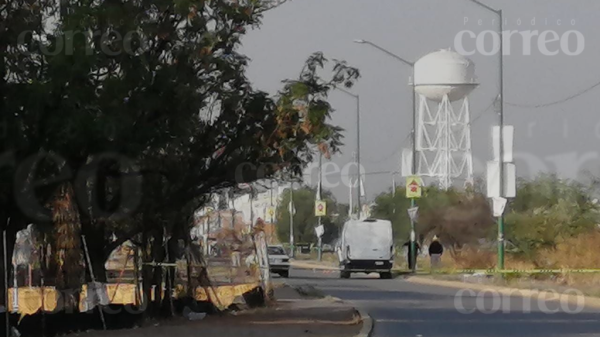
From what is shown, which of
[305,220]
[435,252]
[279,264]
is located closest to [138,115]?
[435,252]

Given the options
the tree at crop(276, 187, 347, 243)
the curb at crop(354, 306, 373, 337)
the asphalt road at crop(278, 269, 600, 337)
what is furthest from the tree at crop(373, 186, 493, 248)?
the curb at crop(354, 306, 373, 337)

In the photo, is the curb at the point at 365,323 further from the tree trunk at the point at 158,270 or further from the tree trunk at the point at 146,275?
the tree trunk at the point at 146,275

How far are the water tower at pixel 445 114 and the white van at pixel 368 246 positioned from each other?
2301cm

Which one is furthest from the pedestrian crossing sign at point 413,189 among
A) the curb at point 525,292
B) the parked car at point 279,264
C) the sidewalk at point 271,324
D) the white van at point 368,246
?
the sidewalk at point 271,324

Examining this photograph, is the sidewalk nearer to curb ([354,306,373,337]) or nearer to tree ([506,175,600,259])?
curb ([354,306,373,337])

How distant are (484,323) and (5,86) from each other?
32.7ft

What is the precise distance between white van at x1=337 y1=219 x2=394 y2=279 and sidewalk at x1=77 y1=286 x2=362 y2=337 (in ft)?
74.0

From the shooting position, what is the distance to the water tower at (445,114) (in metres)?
82.0

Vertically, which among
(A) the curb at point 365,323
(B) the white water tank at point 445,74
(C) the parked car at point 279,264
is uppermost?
(B) the white water tank at point 445,74

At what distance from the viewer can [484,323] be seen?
25.4 meters

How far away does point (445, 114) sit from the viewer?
86.1m

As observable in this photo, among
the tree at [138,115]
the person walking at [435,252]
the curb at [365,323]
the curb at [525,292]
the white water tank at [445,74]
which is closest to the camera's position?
the tree at [138,115]

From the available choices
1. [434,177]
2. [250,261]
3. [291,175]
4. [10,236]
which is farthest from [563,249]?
[434,177]

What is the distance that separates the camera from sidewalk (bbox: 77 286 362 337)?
75.7 ft
